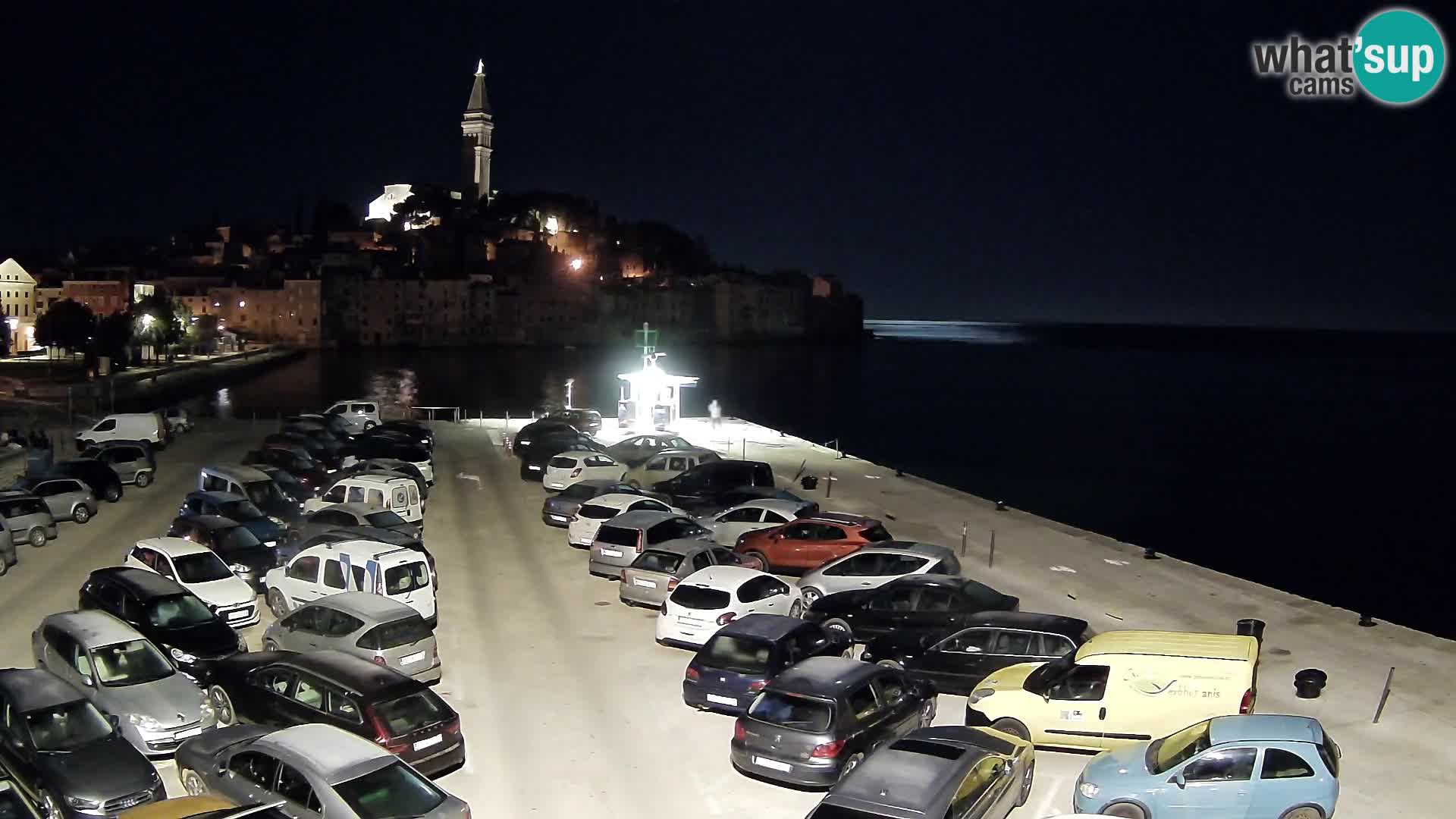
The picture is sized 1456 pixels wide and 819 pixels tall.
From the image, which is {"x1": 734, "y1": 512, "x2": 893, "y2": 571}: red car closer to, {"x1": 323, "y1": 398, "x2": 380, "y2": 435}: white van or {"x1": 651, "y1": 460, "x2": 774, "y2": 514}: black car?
{"x1": 651, "y1": 460, "x2": 774, "y2": 514}: black car

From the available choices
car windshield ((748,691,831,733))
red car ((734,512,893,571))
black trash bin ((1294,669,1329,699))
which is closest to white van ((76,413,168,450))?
red car ((734,512,893,571))

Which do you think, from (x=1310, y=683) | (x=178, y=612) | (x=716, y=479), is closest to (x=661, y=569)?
(x=178, y=612)

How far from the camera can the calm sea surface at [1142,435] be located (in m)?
46.7

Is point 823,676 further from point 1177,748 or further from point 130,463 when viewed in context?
point 130,463

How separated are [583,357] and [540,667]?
16654 centimetres

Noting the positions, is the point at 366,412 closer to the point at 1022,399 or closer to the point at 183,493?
the point at 183,493

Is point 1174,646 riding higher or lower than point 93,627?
higher

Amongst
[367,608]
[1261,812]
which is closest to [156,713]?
[367,608]

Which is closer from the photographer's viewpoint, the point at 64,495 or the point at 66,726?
the point at 66,726

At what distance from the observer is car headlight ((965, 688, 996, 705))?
11867mm

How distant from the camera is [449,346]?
576 ft

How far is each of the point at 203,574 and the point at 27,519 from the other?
275 inches

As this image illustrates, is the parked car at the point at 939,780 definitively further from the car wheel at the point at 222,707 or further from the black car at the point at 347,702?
the car wheel at the point at 222,707

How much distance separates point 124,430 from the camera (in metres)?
32.3
